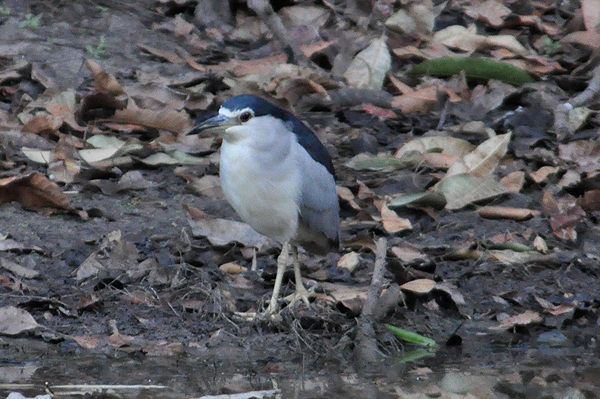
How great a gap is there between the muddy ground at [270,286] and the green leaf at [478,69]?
45.2 inches

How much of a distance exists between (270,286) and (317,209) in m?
0.56

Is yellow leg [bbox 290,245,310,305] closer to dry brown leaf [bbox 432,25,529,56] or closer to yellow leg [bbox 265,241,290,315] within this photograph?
yellow leg [bbox 265,241,290,315]

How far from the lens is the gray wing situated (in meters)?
5.47

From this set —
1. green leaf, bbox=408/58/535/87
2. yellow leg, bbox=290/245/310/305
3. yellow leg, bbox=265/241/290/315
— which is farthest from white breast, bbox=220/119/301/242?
green leaf, bbox=408/58/535/87

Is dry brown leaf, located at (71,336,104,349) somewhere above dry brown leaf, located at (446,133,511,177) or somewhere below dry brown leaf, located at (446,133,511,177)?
above

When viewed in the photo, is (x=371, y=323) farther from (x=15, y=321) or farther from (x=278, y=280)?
(x=15, y=321)

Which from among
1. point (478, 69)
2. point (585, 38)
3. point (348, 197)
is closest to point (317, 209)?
point (348, 197)

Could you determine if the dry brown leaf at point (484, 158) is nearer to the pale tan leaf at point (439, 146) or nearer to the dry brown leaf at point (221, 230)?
the pale tan leaf at point (439, 146)

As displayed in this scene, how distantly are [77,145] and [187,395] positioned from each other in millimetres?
3208

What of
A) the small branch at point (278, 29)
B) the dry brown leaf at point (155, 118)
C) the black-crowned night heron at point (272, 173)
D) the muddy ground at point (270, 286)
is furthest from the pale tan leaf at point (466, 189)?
the small branch at point (278, 29)

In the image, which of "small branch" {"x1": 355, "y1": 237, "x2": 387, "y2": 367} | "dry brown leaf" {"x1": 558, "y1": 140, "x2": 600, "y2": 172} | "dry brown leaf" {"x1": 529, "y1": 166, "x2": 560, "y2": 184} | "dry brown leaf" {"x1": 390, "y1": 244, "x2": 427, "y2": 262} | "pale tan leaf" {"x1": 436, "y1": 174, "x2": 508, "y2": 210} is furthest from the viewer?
"dry brown leaf" {"x1": 558, "y1": 140, "x2": 600, "y2": 172}

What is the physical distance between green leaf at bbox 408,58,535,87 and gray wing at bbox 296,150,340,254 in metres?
2.87

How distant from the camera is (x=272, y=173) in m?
5.29

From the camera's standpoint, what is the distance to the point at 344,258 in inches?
235
